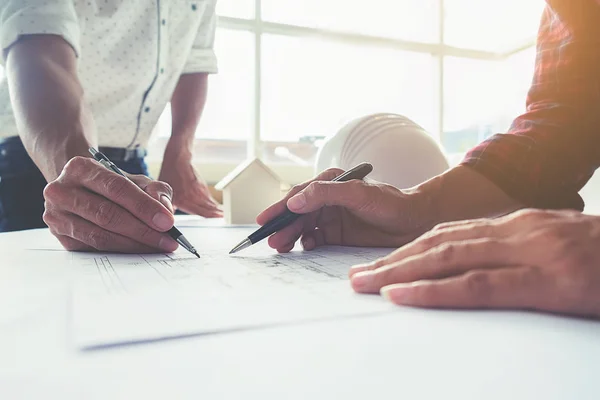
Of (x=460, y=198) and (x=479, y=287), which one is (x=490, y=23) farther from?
(x=479, y=287)

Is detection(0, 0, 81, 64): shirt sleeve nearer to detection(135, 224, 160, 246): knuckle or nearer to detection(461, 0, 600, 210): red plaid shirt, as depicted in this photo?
detection(135, 224, 160, 246): knuckle

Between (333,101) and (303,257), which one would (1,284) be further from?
(333,101)

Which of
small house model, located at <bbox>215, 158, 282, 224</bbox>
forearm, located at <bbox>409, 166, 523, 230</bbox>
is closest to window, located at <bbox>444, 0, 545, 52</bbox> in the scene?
small house model, located at <bbox>215, 158, 282, 224</bbox>

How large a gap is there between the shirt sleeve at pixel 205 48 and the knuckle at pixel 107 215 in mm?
1110

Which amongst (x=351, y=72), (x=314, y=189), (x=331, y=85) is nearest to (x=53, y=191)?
(x=314, y=189)

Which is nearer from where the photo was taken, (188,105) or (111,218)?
(111,218)

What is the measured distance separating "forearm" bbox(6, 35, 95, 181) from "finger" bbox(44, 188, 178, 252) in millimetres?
160

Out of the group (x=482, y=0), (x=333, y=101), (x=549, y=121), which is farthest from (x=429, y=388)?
(x=482, y=0)

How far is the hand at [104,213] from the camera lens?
64cm

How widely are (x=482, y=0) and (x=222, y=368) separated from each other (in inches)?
143

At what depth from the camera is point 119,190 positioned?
25.4 inches

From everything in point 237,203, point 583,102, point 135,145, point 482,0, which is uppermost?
point 482,0

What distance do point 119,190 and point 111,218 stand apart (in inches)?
1.6

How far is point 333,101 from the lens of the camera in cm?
280
